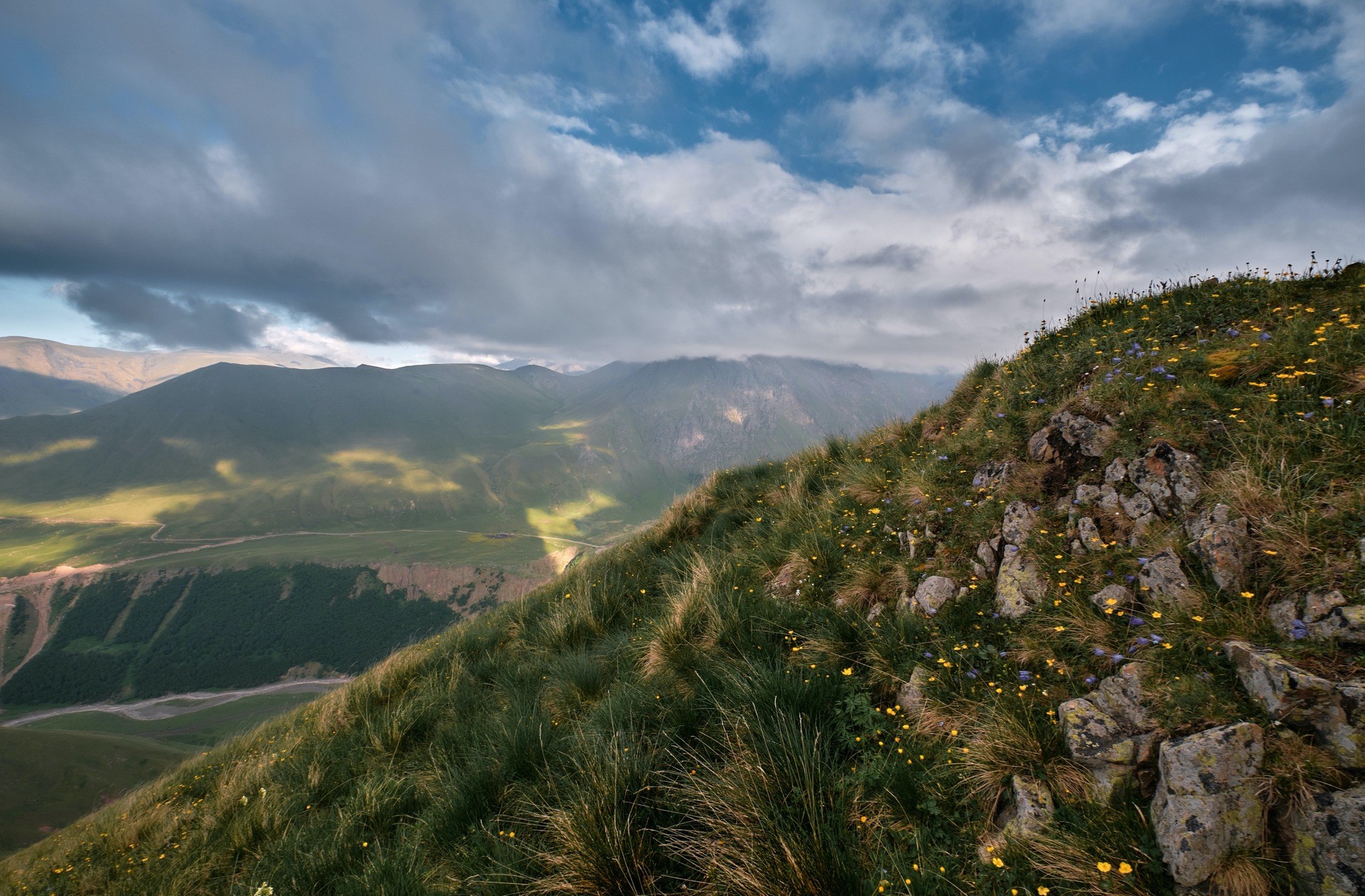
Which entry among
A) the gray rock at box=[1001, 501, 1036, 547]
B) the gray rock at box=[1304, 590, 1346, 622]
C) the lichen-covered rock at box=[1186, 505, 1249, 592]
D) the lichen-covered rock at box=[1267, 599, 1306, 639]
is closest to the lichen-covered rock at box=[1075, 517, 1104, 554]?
the gray rock at box=[1001, 501, 1036, 547]

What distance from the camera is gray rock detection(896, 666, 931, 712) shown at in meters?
4.29

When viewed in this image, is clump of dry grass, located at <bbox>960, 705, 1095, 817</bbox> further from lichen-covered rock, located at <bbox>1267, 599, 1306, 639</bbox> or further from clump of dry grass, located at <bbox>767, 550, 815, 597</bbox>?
clump of dry grass, located at <bbox>767, 550, 815, 597</bbox>

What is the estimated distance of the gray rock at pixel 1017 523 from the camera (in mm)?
5305

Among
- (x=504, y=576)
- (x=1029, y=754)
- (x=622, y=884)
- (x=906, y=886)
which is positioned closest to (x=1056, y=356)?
(x=1029, y=754)

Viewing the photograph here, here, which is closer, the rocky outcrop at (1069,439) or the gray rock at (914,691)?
the gray rock at (914,691)

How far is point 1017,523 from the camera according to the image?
5426mm

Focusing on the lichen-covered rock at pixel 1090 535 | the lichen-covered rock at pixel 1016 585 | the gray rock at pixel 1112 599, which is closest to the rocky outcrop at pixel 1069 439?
the lichen-covered rock at pixel 1090 535

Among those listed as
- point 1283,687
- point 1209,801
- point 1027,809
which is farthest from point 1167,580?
point 1027,809

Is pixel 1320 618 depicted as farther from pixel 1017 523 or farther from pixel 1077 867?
pixel 1017 523

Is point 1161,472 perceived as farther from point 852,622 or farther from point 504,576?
point 504,576

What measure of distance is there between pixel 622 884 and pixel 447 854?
72.1 inches

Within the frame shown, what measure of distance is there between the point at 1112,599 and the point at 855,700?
7.21 ft

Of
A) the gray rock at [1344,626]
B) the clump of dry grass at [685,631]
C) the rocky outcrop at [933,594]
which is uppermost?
the gray rock at [1344,626]

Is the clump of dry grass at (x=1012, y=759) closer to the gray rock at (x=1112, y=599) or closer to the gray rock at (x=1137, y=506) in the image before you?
the gray rock at (x=1112, y=599)
